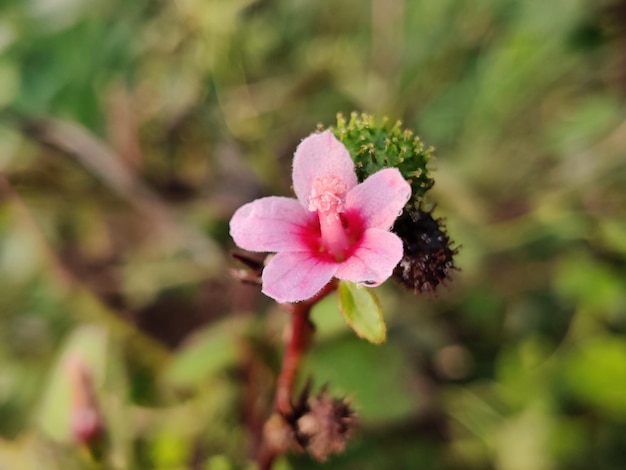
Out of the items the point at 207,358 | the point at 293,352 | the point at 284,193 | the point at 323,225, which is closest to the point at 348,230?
the point at 323,225

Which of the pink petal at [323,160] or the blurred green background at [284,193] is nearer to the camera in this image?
the pink petal at [323,160]

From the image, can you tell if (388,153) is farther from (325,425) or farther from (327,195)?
(325,425)

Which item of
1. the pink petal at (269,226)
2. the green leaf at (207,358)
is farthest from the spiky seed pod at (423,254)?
the green leaf at (207,358)

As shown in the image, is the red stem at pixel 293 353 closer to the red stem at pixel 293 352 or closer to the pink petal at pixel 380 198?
the red stem at pixel 293 352

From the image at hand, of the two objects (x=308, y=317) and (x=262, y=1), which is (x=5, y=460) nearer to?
(x=308, y=317)

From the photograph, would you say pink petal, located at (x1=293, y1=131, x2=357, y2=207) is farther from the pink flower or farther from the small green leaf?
the small green leaf

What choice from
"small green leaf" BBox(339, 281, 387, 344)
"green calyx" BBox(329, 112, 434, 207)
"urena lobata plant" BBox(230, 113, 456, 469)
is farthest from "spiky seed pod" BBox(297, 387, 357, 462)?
"green calyx" BBox(329, 112, 434, 207)

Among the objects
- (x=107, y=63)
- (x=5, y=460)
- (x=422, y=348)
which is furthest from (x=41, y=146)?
(x=422, y=348)
